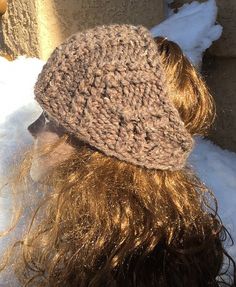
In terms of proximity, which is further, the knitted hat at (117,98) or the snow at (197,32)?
the snow at (197,32)

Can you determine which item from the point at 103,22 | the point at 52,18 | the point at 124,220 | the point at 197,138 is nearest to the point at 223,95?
the point at 197,138

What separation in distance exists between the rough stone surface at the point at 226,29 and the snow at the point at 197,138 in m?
0.03

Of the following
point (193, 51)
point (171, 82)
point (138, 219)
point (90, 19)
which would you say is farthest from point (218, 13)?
point (138, 219)

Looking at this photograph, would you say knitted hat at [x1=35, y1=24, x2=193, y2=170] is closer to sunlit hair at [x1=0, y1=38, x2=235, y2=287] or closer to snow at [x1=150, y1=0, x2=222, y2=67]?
sunlit hair at [x1=0, y1=38, x2=235, y2=287]

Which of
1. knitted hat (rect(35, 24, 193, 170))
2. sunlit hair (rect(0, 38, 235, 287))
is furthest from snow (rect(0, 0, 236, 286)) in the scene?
knitted hat (rect(35, 24, 193, 170))

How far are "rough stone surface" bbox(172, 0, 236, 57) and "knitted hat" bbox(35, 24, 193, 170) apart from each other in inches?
30.0

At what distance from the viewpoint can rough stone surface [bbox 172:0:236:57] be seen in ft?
5.25

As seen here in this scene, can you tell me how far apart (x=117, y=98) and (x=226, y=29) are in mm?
851

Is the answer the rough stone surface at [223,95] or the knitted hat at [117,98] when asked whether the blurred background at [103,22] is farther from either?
the knitted hat at [117,98]

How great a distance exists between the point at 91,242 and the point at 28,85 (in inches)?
22.9

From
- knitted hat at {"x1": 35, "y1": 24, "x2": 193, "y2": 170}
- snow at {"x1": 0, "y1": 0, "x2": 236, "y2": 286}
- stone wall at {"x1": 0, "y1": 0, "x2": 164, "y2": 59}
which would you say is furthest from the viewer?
stone wall at {"x1": 0, "y1": 0, "x2": 164, "y2": 59}

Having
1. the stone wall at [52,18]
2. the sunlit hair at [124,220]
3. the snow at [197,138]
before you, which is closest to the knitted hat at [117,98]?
the sunlit hair at [124,220]

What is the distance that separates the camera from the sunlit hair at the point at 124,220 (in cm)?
92

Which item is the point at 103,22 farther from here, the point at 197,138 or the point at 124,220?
the point at 124,220
